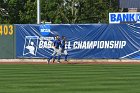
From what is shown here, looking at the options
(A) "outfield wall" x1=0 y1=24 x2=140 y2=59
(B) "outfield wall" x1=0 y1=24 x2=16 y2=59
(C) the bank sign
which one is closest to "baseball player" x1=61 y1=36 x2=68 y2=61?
(A) "outfield wall" x1=0 y1=24 x2=140 y2=59

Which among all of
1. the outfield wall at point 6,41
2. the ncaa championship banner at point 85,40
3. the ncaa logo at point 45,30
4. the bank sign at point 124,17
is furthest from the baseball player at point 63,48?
the bank sign at point 124,17

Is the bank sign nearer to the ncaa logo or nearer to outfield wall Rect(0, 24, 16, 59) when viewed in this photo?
the ncaa logo

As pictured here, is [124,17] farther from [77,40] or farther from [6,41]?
[6,41]

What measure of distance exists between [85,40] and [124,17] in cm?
532

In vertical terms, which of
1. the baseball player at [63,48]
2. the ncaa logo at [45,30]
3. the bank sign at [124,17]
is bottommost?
the baseball player at [63,48]

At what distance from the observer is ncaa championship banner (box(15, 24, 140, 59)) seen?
1217 inches

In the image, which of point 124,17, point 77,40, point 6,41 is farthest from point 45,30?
point 124,17

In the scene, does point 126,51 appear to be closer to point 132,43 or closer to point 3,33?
point 132,43

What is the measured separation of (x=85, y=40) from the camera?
31.1 m

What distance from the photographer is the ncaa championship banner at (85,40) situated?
30.9m

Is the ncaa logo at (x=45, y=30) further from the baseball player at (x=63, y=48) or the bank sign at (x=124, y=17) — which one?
the bank sign at (x=124, y=17)

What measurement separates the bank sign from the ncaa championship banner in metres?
3.88

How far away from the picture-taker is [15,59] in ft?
102

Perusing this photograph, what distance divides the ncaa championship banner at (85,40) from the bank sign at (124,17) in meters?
3.88
